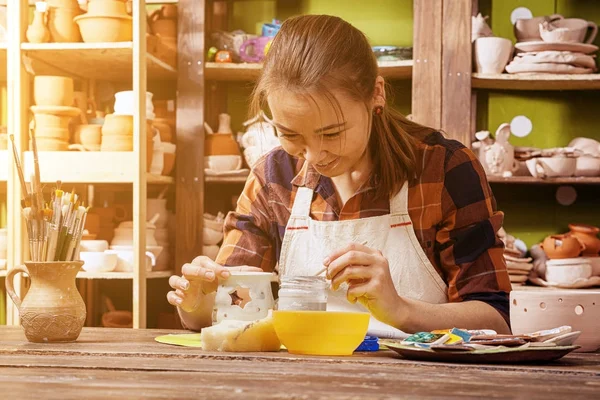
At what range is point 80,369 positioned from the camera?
3.66ft

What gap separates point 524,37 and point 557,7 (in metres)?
Answer: 0.34

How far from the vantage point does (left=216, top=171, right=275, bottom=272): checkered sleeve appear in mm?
1884

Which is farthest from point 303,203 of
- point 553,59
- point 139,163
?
point 553,59

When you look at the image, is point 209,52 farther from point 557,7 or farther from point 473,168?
point 473,168

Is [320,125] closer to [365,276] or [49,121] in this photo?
[365,276]

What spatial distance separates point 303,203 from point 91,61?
6.48ft

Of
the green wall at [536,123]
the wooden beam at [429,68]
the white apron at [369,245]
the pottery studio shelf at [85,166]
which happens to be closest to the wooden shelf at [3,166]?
the pottery studio shelf at [85,166]

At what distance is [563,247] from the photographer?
3.39 metres

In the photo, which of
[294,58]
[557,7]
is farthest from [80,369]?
[557,7]

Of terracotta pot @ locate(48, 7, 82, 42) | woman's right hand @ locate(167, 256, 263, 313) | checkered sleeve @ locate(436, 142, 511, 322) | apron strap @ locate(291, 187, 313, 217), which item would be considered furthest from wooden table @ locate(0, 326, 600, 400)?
terracotta pot @ locate(48, 7, 82, 42)

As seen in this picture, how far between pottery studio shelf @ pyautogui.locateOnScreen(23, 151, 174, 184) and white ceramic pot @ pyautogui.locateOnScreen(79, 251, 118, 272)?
0.99 ft

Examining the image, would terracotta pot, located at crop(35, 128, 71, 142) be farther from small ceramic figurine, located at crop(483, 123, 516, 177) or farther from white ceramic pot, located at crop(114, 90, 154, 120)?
small ceramic figurine, located at crop(483, 123, 516, 177)

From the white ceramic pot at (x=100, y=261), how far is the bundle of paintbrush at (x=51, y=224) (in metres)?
1.93

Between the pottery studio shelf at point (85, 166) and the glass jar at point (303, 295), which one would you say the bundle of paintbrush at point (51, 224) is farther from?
the pottery studio shelf at point (85, 166)
